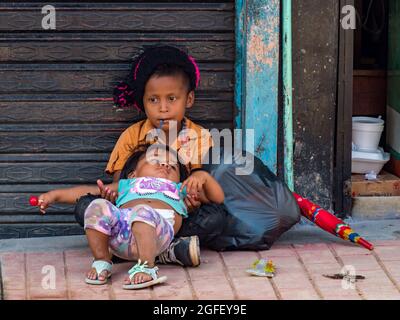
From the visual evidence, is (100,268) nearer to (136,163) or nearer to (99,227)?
(99,227)

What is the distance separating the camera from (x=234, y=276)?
15.5 ft

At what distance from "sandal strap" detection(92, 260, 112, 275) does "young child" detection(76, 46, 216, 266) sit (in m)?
0.40

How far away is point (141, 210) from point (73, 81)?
1.21 m

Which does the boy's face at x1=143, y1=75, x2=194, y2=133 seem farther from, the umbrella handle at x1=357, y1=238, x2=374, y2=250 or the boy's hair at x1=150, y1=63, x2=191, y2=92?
the umbrella handle at x1=357, y1=238, x2=374, y2=250

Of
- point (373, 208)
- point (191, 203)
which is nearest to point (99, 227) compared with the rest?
point (191, 203)

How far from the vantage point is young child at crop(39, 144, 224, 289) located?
4598mm

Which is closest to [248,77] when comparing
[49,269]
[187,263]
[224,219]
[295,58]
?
[295,58]

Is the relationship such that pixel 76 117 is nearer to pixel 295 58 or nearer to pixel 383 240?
pixel 295 58

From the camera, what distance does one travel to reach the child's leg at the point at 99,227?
15.2ft

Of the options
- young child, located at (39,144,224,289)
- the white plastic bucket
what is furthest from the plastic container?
young child, located at (39,144,224,289)

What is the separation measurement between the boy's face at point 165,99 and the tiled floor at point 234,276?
0.79 m

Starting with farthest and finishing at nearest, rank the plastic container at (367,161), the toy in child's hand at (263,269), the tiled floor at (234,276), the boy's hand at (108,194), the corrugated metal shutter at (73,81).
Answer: the plastic container at (367,161) → the corrugated metal shutter at (73,81) → the boy's hand at (108,194) → the toy in child's hand at (263,269) → the tiled floor at (234,276)

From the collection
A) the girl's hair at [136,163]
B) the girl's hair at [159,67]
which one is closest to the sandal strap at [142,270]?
the girl's hair at [136,163]

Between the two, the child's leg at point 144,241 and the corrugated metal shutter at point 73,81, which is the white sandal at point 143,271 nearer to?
the child's leg at point 144,241
